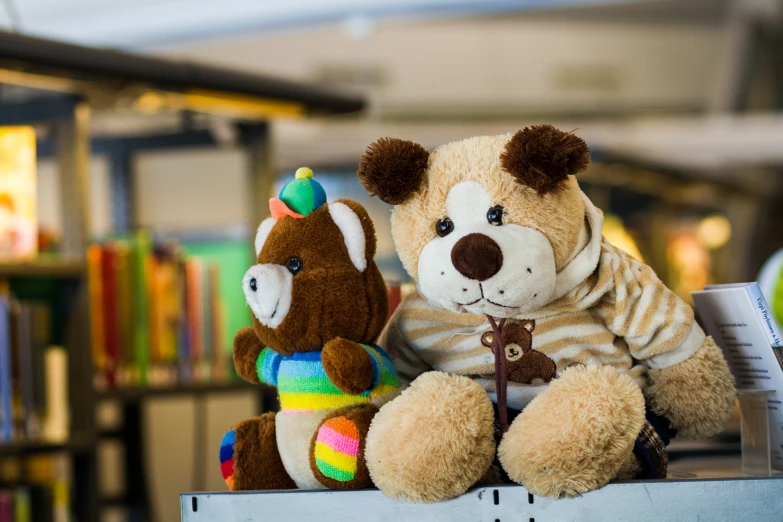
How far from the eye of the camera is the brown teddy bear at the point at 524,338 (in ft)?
2.40

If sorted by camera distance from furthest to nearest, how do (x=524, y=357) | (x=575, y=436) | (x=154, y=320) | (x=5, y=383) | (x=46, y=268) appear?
(x=154, y=320) → (x=46, y=268) → (x=5, y=383) → (x=524, y=357) → (x=575, y=436)

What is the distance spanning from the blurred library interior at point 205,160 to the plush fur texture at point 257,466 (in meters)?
0.21

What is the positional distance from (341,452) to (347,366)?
7 cm

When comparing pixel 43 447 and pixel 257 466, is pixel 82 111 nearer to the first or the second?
pixel 43 447

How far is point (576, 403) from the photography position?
2.41ft

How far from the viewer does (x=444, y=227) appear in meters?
0.81

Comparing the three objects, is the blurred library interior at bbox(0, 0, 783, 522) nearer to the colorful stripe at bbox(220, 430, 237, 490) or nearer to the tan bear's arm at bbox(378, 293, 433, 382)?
the tan bear's arm at bbox(378, 293, 433, 382)

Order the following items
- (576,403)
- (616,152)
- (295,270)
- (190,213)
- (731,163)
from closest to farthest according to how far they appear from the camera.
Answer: (576,403), (295,270), (190,213), (616,152), (731,163)

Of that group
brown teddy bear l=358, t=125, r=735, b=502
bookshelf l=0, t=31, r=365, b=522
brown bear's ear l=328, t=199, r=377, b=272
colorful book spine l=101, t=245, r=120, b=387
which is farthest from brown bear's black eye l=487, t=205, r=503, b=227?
colorful book spine l=101, t=245, r=120, b=387

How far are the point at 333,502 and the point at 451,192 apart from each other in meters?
0.27

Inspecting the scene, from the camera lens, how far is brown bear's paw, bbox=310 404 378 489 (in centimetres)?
78

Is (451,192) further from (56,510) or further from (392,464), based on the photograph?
(56,510)

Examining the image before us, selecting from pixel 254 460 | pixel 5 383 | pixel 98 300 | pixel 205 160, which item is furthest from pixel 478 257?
pixel 205 160

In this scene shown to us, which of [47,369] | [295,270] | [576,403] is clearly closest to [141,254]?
[47,369]
